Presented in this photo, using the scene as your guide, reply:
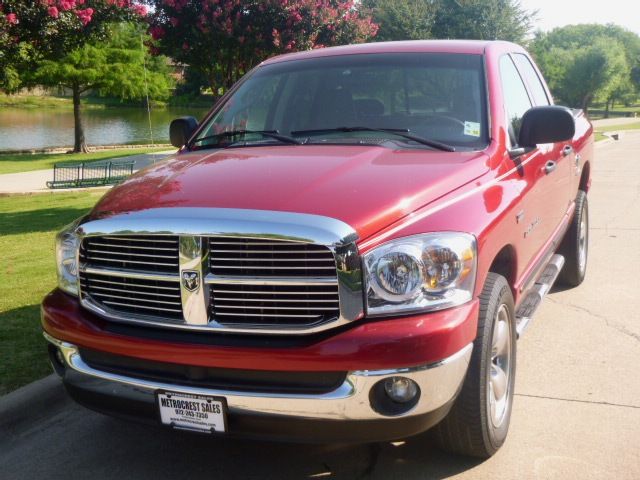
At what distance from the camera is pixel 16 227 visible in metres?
10.7

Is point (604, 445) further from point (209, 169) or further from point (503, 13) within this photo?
point (503, 13)

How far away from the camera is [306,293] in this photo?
298 centimetres

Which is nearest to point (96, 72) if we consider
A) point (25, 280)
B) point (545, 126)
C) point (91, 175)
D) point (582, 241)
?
point (91, 175)

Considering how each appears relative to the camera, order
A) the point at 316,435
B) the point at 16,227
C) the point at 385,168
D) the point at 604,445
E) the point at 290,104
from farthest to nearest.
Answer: the point at 16,227
the point at 290,104
the point at 604,445
the point at 385,168
the point at 316,435

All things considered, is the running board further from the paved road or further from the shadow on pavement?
the shadow on pavement

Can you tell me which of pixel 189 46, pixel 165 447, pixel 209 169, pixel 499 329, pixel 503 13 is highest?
pixel 503 13

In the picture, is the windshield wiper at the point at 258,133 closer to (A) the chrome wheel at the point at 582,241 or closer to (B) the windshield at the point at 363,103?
(B) the windshield at the point at 363,103

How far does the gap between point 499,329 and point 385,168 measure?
0.94m

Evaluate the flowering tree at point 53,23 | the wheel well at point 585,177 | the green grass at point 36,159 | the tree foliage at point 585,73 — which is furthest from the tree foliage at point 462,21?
the tree foliage at point 585,73

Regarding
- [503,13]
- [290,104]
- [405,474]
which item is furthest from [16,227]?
[503,13]

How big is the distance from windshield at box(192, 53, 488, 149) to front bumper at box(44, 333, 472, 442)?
1417mm

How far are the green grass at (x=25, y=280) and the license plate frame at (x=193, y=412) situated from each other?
1.71 metres

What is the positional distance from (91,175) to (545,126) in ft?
62.3

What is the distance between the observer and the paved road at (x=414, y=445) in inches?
141
